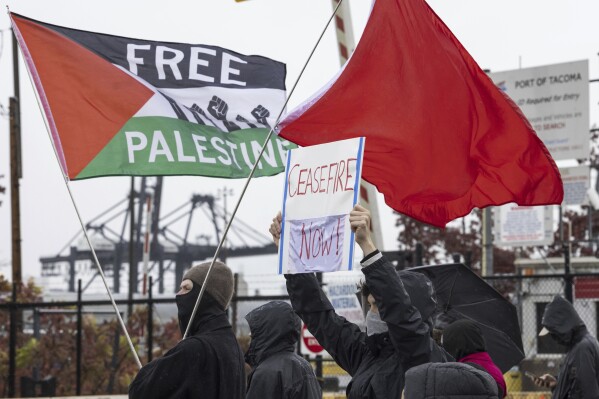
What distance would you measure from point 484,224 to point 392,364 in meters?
15.7

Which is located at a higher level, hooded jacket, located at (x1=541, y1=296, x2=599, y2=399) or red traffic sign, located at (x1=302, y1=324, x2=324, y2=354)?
hooded jacket, located at (x1=541, y1=296, x2=599, y2=399)

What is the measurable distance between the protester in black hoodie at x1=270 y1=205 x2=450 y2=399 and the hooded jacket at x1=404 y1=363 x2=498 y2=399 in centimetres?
104

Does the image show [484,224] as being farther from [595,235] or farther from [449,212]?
[595,235]

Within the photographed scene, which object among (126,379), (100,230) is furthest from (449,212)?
(100,230)

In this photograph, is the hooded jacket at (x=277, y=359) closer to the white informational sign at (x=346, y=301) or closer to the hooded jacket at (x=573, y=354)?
the hooded jacket at (x=573, y=354)

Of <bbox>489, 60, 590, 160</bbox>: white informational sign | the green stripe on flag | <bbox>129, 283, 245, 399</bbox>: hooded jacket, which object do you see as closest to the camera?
<bbox>129, 283, 245, 399</bbox>: hooded jacket

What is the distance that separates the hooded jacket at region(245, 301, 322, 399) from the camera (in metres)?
6.56

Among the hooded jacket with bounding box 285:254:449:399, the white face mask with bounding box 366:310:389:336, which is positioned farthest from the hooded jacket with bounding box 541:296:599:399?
the white face mask with bounding box 366:310:389:336

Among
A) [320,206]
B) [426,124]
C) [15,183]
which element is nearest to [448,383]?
[320,206]

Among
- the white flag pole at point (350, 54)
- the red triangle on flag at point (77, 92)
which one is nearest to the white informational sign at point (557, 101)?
the white flag pole at point (350, 54)

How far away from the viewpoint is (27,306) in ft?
46.8

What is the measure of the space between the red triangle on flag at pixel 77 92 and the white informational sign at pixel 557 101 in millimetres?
12197

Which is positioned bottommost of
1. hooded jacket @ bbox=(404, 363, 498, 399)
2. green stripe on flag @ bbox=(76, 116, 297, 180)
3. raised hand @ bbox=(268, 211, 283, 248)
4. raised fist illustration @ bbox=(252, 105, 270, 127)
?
hooded jacket @ bbox=(404, 363, 498, 399)

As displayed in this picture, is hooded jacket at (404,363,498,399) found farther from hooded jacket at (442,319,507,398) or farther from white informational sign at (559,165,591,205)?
white informational sign at (559,165,591,205)
